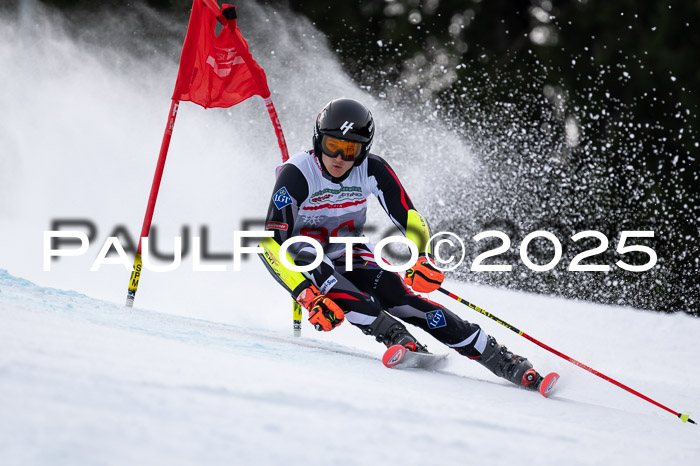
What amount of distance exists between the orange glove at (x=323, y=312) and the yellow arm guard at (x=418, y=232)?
59 centimetres

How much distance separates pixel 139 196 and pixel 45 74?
2572 mm

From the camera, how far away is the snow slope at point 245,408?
164cm

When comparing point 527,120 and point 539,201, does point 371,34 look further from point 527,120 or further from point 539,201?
point 539,201

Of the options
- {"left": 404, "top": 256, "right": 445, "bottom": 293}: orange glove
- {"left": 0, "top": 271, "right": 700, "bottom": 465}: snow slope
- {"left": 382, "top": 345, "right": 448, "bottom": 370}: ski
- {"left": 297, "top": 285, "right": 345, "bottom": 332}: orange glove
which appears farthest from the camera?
{"left": 404, "top": 256, "right": 445, "bottom": 293}: orange glove

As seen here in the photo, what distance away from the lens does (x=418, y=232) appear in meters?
3.92

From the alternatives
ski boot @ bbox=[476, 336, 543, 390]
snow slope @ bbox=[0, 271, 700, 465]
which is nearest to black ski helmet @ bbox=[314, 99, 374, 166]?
snow slope @ bbox=[0, 271, 700, 465]

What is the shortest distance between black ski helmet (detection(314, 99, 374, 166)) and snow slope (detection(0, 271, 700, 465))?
109cm

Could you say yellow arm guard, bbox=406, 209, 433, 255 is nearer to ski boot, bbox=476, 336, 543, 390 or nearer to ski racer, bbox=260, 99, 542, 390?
ski racer, bbox=260, 99, 542, 390

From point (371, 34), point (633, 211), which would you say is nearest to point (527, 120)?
point (633, 211)

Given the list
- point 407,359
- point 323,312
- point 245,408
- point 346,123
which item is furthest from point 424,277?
point 245,408

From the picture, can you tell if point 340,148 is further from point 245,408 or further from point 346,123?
point 245,408

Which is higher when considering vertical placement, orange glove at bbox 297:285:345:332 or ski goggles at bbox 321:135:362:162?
ski goggles at bbox 321:135:362:162

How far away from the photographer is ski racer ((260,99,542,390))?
12.0ft

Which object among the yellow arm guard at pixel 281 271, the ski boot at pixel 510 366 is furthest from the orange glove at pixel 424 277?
the yellow arm guard at pixel 281 271
